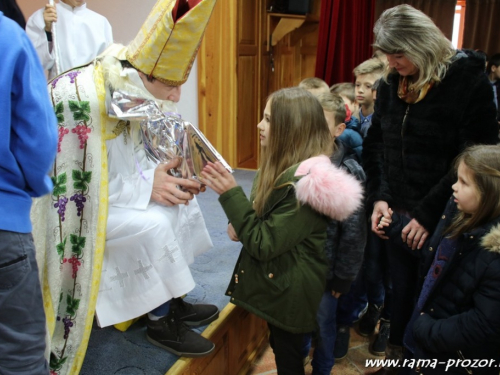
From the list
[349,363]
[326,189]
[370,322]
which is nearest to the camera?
[326,189]

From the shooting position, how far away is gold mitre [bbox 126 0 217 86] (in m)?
1.38

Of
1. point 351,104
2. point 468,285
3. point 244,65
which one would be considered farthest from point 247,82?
point 468,285

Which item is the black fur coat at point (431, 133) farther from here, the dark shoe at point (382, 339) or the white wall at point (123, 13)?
the white wall at point (123, 13)

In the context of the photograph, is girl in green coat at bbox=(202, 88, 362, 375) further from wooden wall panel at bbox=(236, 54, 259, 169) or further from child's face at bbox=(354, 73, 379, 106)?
wooden wall panel at bbox=(236, 54, 259, 169)

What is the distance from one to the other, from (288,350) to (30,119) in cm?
102

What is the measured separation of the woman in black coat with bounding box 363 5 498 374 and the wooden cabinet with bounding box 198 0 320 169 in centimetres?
235

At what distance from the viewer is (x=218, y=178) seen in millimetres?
1381

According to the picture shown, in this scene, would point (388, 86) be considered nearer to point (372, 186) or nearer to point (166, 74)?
point (372, 186)

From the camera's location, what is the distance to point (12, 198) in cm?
88

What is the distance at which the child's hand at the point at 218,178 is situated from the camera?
1372mm

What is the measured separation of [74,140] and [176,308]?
66 centimetres

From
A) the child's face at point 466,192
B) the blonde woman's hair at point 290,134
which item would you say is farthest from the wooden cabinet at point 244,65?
the child's face at point 466,192

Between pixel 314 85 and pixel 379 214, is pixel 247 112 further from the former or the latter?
pixel 379 214

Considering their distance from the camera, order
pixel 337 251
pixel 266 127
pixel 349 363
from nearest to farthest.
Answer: pixel 266 127 → pixel 337 251 → pixel 349 363
